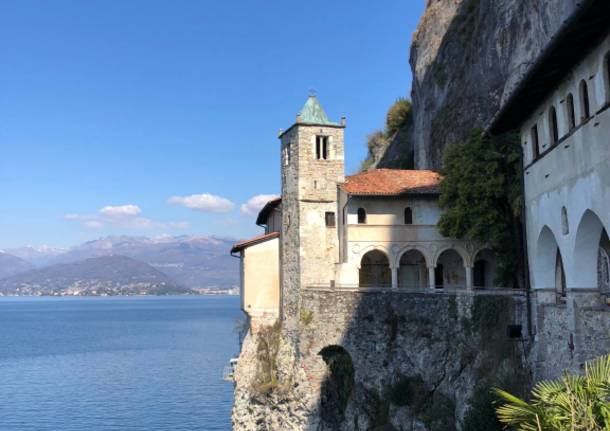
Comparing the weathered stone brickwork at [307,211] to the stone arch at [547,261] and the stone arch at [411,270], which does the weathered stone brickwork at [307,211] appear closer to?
the stone arch at [411,270]

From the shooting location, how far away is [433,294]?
2575cm

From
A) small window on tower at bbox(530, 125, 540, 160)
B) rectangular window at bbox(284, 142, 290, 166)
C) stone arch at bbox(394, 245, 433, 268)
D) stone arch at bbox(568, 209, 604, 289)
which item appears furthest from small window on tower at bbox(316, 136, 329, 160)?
stone arch at bbox(568, 209, 604, 289)

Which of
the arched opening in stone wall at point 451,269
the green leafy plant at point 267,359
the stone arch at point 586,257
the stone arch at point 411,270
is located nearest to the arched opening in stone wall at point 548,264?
the stone arch at point 586,257

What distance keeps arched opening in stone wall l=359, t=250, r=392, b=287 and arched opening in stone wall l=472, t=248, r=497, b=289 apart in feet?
16.7

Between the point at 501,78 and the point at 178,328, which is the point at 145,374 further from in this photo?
the point at 178,328

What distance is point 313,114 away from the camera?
109 ft

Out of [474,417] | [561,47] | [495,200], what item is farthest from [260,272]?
[561,47]

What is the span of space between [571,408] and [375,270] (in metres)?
26.7

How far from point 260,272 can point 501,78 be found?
60.4 ft

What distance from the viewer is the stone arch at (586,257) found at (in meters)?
15.8

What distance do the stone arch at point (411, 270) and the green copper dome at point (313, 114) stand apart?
9.08 metres

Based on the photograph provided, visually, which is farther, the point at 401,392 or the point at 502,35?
the point at 502,35

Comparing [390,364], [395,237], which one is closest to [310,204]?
[395,237]

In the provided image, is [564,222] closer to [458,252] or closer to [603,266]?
[603,266]
